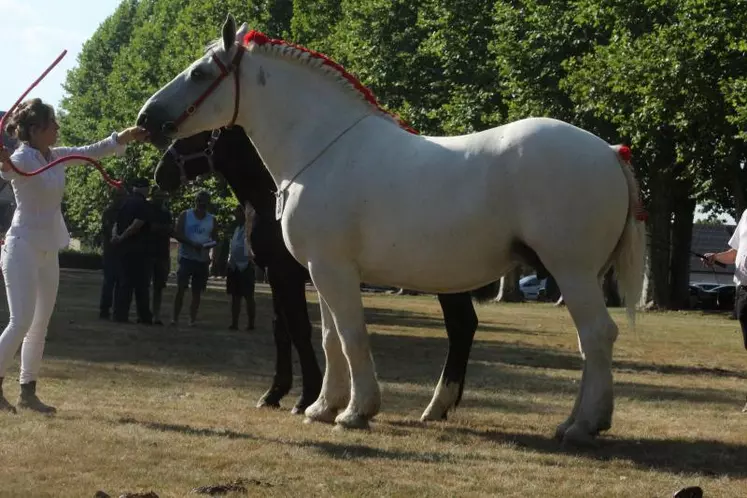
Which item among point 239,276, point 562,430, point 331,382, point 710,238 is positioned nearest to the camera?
point 562,430

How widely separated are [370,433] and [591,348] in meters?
1.64

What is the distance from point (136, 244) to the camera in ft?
63.2

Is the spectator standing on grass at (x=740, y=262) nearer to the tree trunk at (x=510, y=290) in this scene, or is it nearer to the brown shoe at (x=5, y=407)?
the brown shoe at (x=5, y=407)

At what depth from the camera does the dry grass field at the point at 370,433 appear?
626cm

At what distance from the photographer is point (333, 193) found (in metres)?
8.08

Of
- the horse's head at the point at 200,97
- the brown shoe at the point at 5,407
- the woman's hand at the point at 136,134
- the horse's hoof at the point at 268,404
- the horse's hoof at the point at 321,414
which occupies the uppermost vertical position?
the horse's head at the point at 200,97

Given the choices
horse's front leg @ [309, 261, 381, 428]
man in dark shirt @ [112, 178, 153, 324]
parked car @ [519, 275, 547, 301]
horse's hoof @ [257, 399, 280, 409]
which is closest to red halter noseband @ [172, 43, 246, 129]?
horse's front leg @ [309, 261, 381, 428]

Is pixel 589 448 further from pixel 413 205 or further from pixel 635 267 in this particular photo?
pixel 413 205

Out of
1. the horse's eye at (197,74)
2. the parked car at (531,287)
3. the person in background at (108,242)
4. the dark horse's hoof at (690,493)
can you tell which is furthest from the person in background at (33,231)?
the parked car at (531,287)

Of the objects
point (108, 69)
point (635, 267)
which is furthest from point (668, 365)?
point (108, 69)

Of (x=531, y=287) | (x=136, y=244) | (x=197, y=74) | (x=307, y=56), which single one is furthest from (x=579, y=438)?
(x=531, y=287)

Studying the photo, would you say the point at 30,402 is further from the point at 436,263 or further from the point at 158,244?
the point at 158,244

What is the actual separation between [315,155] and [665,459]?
320 centimetres

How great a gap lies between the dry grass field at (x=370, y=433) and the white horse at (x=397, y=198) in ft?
2.00
